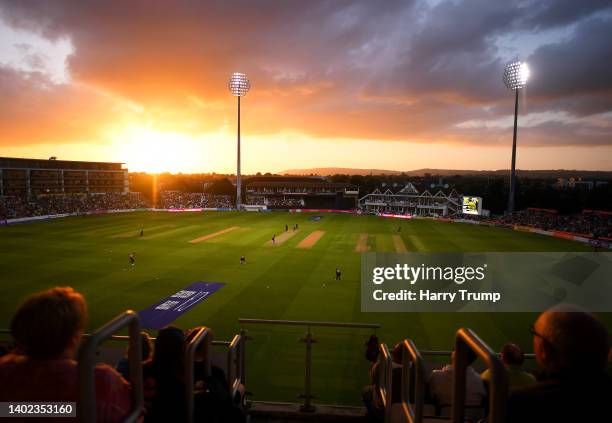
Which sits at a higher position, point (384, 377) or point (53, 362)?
point (53, 362)

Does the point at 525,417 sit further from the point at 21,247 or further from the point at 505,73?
the point at 505,73

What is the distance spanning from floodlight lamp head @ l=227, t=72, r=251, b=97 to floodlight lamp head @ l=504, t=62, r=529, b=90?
48038 mm

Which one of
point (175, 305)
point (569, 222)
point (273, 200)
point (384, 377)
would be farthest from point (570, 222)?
point (273, 200)

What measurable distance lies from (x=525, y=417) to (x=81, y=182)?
379 feet

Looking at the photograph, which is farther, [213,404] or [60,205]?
[60,205]

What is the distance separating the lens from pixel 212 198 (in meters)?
116

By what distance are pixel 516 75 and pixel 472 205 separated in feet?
71.1

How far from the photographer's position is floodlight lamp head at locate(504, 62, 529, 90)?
64.6 m

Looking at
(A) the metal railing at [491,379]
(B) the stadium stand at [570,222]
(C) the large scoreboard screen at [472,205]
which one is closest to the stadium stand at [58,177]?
(C) the large scoreboard screen at [472,205]

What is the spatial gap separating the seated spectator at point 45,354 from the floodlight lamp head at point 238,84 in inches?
3348

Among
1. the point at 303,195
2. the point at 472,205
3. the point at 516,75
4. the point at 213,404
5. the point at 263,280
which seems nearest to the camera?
the point at 213,404

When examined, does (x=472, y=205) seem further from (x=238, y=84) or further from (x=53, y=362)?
(x=53, y=362)

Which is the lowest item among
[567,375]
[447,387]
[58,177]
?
[447,387]

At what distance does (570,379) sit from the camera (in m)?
2.11
